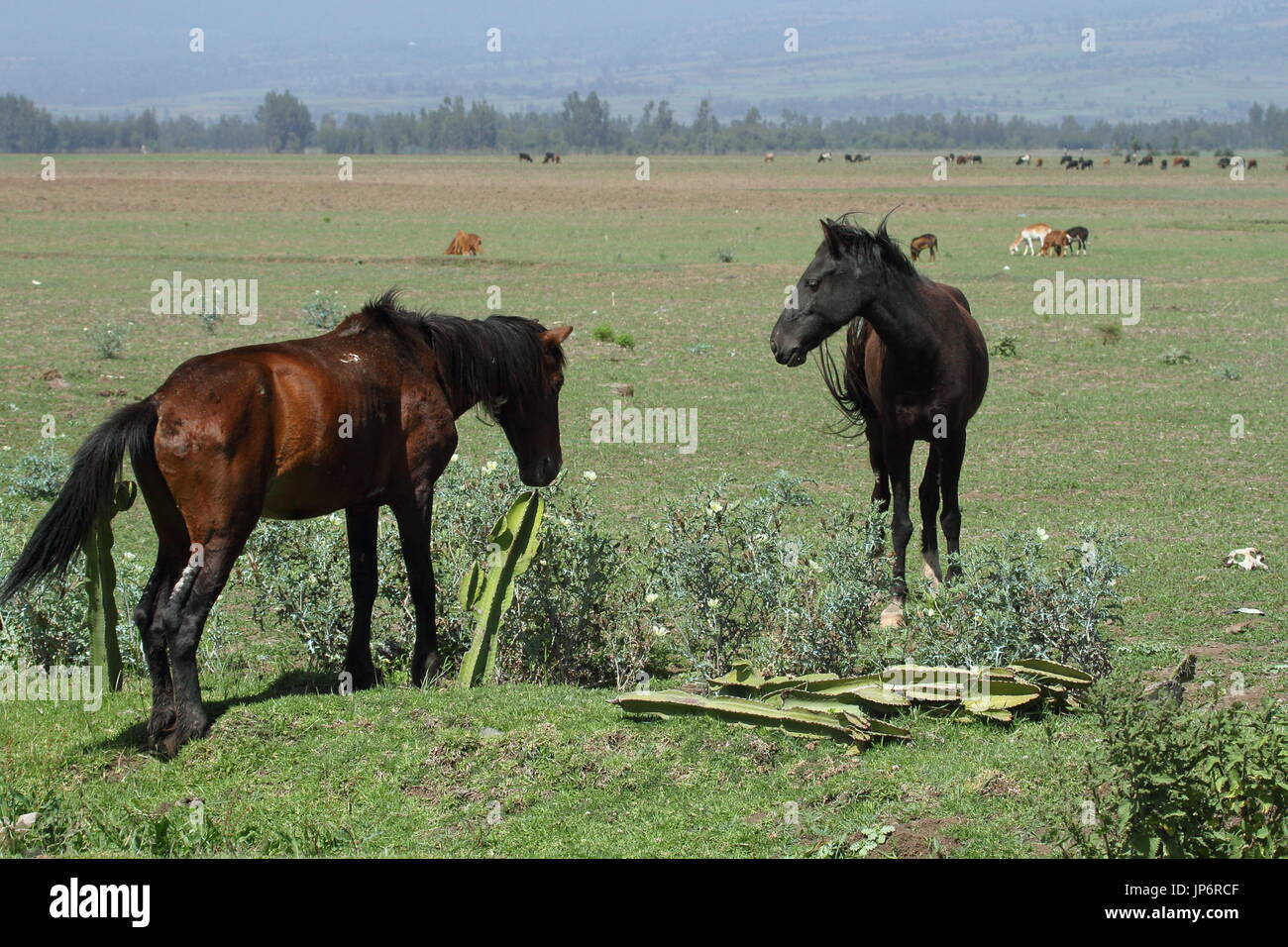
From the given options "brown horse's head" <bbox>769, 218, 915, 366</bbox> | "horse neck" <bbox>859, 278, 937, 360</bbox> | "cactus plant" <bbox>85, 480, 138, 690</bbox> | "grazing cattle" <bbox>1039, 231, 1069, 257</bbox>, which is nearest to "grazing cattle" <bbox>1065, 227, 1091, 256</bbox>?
"grazing cattle" <bbox>1039, 231, 1069, 257</bbox>

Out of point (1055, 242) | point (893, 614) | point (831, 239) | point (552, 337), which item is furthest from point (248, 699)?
point (1055, 242)

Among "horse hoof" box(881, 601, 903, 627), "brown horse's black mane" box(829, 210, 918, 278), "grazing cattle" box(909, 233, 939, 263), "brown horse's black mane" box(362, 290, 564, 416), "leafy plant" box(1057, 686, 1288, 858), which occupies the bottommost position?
"horse hoof" box(881, 601, 903, 627)

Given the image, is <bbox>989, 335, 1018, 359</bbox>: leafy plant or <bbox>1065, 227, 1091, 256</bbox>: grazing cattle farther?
<bbox>1065, 227, 1091, 256</bbox>: grazing cattle

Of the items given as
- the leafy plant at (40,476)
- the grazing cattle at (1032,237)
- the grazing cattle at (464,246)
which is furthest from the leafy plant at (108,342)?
the grazing cattle at (1032,237)

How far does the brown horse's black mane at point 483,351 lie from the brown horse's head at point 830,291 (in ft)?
5.36

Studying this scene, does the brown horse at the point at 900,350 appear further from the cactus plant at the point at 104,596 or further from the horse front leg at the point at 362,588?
the cactus plant at the point at 104,596

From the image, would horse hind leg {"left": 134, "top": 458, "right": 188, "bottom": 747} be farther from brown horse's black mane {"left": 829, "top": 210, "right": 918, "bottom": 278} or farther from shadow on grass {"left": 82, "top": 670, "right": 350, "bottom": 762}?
brown horse's black mane {"left": 829, "top": 210, "right": 918, "bottom": 278}

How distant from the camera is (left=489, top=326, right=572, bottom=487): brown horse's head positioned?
7.32 m

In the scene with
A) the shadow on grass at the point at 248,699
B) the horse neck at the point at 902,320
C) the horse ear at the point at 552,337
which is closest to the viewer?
the shadow on grass at the point at 248,699

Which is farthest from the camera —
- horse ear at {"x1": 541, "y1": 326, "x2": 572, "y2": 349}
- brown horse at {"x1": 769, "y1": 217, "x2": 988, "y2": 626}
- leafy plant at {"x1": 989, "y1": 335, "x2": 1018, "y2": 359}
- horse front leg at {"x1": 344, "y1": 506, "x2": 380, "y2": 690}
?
leafy plant at {"x1": 989, "y1": 335, "x2": 1018, "y2": 359}

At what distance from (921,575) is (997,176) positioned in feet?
261

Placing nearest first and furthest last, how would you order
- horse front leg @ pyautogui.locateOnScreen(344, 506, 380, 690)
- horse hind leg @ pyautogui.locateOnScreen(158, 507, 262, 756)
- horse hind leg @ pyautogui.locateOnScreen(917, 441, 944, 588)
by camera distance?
horse hind leg @ pyautogui.locateOnScreen(158, 507, 262, 756), horse front leg @ pyautogui.locateOnScreen(344, 506, 380, 690), horse hind leg @ pyautogui.locateOnScreen(917, 441, 944, 588)

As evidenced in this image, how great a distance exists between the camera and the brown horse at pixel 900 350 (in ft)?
26.8

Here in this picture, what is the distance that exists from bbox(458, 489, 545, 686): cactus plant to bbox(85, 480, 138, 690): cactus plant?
5.76ft
